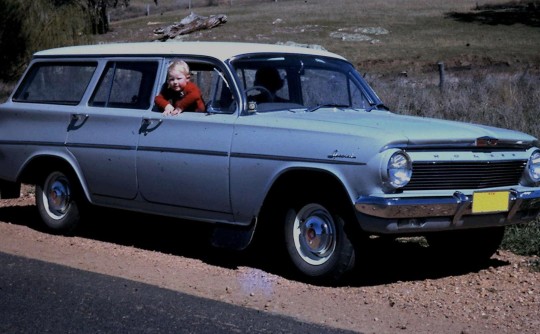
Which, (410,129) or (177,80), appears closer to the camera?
(410,129)

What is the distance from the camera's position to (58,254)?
918 cm

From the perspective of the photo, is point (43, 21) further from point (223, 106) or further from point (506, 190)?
point (506, 190)

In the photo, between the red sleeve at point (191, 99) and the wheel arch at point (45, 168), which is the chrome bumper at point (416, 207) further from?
the wheel arch at point (45, 168)

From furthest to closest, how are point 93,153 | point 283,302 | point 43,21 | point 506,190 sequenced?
point 43,21, point 93,153, point 506,190, point 283,302

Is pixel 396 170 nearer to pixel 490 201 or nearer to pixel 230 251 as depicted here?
pixel 490 201

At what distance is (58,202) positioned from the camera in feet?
33.1

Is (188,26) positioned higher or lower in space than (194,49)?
lower

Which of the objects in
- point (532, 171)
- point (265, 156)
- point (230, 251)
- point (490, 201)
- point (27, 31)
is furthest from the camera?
point (27, 31)

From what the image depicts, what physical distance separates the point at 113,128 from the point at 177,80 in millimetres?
816

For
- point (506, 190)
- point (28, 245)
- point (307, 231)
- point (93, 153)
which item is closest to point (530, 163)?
point (506, 190)

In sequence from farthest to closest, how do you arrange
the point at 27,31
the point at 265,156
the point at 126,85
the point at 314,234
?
1. the point at 27,31
2. the point at 126,85
3. the point at 265,156
4. the point at 314,234

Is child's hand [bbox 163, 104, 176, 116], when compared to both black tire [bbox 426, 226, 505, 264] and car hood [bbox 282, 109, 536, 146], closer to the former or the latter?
car hood [bbox 282, 109, 536, 146]

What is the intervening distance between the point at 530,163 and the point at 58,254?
411cm

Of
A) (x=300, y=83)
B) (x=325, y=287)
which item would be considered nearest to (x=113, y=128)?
(x=300, y=83)
